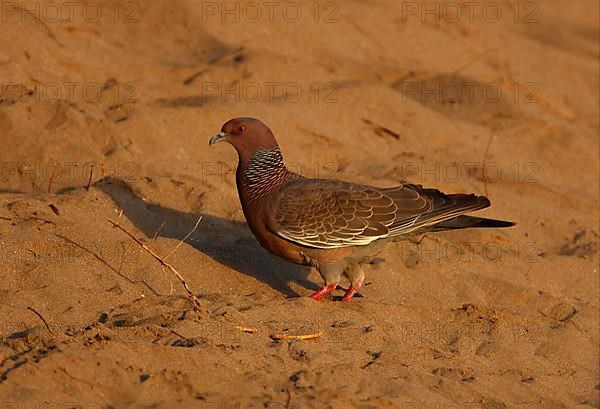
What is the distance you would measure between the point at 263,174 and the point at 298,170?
1.67 m

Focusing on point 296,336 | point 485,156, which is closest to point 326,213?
point 296,336

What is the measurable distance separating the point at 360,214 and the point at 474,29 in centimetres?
621

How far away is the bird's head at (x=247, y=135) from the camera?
21.0 ft

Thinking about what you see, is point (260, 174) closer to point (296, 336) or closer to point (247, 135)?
point (247, 135)

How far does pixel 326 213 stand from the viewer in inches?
241

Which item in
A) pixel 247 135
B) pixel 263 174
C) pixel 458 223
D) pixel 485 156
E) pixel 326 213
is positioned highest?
pixel 247 135

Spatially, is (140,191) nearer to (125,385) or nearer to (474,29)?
(125,385)

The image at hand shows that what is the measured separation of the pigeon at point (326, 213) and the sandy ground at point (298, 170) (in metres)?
0.30

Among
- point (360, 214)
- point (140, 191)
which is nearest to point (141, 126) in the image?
point (140, 191)

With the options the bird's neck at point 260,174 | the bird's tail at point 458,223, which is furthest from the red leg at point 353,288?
the bird's neck at point 260,174

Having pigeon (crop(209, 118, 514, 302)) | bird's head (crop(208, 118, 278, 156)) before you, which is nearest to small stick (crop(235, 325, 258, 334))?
pigeon (crop(209, 118, 514, 302))

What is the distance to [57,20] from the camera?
9039 mm

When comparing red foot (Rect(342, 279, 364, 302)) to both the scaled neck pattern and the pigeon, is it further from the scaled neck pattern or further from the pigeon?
the scaled neck pattern

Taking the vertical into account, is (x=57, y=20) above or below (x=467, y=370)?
above
